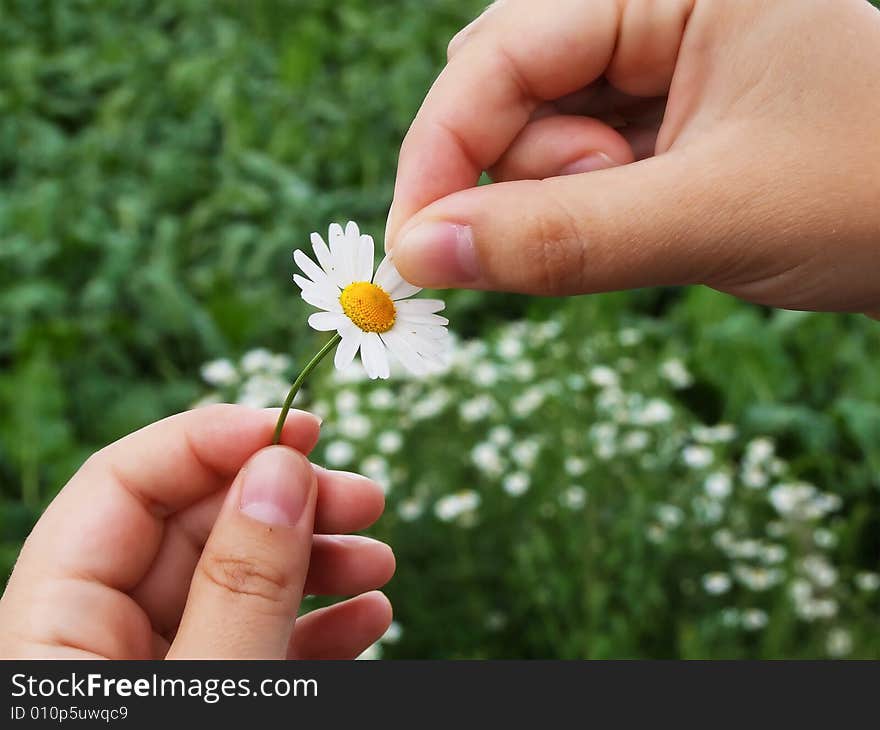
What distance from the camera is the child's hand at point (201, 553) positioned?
4.26 feet

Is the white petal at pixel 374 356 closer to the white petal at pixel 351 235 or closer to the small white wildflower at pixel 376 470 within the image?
the white petal at pixel 351 235

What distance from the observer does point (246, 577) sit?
1291mm

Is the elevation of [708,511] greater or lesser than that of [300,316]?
lesser

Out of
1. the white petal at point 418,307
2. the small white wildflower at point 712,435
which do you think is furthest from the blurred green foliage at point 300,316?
the white petal at point 418,307

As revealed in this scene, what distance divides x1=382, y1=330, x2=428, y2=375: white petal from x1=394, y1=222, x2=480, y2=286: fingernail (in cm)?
9

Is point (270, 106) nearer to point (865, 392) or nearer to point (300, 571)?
point (865, 392)

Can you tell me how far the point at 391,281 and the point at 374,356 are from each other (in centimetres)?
15

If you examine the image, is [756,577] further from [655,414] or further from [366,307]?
[366,307]

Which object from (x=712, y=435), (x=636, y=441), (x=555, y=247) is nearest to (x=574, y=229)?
(x=555, y=247)

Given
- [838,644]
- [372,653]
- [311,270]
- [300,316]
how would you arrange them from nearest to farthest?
[311,270] → [372,653] → [838,644] → [300,316]

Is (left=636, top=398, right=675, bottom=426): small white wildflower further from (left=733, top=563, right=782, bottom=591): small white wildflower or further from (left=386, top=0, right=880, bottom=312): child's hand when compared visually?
(left=386, top=0, right=880, bottom=312): child's hand

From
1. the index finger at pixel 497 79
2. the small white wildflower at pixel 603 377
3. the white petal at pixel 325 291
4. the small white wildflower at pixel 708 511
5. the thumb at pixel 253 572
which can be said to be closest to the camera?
the thumb at pixel 253 572

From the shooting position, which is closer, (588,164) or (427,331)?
(427,331)

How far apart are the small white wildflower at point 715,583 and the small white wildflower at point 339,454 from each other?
1.00m
